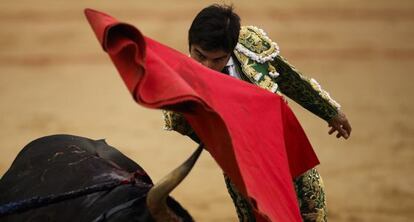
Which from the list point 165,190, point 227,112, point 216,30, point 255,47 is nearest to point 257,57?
point 255,47

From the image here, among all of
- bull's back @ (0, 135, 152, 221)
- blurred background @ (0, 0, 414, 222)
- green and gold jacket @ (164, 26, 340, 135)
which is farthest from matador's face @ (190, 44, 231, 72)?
blurred background @ (0, 0, 414, 222)

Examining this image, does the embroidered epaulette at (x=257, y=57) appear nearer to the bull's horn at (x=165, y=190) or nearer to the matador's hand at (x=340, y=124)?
the matador's hand at (x=340, y=124)

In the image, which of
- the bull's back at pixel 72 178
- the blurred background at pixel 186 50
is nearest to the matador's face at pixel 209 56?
the bull's back at pixel 72 178

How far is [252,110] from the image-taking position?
285cm

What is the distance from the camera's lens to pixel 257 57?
337 centimetres

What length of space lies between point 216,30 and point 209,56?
3.3 inches

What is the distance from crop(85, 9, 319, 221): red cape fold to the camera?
2342 mm

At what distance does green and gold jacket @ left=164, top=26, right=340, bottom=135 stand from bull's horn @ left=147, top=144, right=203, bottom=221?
2.28 feet

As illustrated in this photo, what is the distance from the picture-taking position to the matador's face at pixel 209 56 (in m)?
3.07

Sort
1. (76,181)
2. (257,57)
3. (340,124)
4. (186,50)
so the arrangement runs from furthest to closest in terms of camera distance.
A: (186,50), (340,124), (257,57), (76,181)

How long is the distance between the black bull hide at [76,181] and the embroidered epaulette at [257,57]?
20.6 inches

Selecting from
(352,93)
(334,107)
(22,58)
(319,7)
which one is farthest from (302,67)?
(334,107)

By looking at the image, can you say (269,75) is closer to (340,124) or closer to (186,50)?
(340,124)

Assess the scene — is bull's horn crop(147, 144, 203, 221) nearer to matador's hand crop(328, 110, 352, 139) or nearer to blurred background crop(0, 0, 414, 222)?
matador's hand crop(328, 110, 352, 139)
